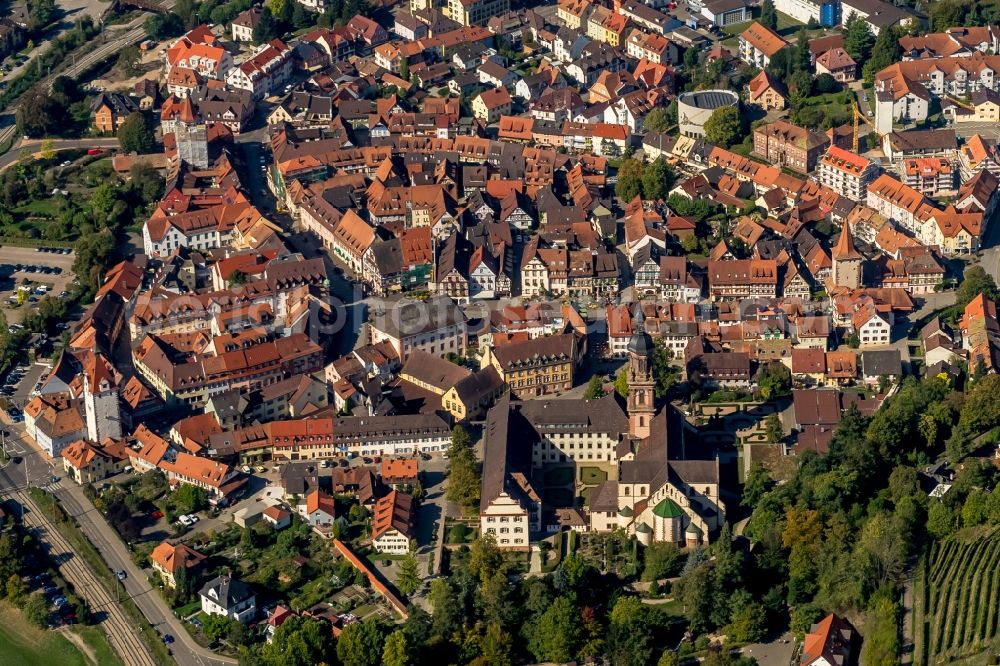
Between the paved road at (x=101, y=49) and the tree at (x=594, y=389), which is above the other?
the paved road at (x=101, y=49)

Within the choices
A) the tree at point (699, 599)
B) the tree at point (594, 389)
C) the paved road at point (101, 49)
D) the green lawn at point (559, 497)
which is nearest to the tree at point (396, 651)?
the tree at point (699, 599)

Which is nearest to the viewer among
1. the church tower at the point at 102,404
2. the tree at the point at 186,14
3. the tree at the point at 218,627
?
the tree at the point at 218,627

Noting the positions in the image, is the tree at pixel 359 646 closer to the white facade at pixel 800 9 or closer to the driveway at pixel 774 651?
the driveway at pixel 774 651

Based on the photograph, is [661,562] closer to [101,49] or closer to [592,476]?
[592,476]

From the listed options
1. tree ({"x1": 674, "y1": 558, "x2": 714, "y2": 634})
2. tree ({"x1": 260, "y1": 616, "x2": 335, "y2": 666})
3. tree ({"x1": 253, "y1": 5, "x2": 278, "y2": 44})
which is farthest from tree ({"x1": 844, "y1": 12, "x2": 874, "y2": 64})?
tree ({"x1": 260, "y1": 616, "x2": 335, "y2": 666})

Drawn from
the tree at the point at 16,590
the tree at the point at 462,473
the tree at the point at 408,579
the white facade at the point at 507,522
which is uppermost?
the tree at the point at 462,473

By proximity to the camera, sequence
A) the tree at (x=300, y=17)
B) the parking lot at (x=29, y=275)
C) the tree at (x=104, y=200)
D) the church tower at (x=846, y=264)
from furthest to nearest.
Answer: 1. the tree at (x=300, y=17)
2. the tree at (x=104, y=200)
3. the parking lot at (x=29, y=275)
4. the church tower at (x=846, y=264)

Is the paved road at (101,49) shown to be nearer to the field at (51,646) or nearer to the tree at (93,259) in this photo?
the tree at (93,259)

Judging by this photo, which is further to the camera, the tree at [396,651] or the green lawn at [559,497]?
the green lawn at [559,497]
